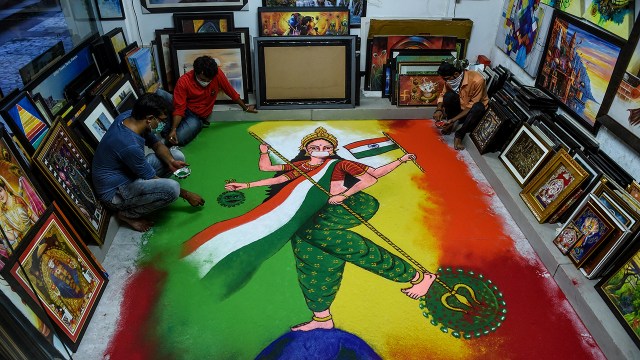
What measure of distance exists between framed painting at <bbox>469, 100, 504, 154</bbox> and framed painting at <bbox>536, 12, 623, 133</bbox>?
19.1 inches

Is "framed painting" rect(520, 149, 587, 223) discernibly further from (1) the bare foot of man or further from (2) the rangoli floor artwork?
(1) the bare foot of man

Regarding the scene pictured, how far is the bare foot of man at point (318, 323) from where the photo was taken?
261 cm

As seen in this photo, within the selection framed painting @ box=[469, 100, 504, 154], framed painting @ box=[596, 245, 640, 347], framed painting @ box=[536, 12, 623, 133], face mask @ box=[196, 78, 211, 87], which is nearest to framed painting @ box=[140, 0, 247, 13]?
face mask @ box=[196, 78, 211, 87]

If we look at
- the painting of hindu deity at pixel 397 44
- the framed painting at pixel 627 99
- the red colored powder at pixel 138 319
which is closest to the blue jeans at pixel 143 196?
the red colored powder at pixel 138 319

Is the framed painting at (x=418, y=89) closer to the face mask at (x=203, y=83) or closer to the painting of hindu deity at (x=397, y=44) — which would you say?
the painting of hindu deity at (x=397, y=44)

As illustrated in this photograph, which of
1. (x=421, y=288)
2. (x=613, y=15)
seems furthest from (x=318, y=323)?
(x=613, y=15)

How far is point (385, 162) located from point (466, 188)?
29.5 inches

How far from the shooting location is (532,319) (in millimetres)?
2699

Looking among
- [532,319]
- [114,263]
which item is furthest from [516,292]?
[114,263]

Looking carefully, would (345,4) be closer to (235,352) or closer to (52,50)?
(52,50)

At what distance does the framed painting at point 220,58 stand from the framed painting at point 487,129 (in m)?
2.44

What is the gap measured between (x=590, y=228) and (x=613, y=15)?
1525 millimetres

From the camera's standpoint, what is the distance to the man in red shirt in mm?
4117

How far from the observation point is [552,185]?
3.32 meters
